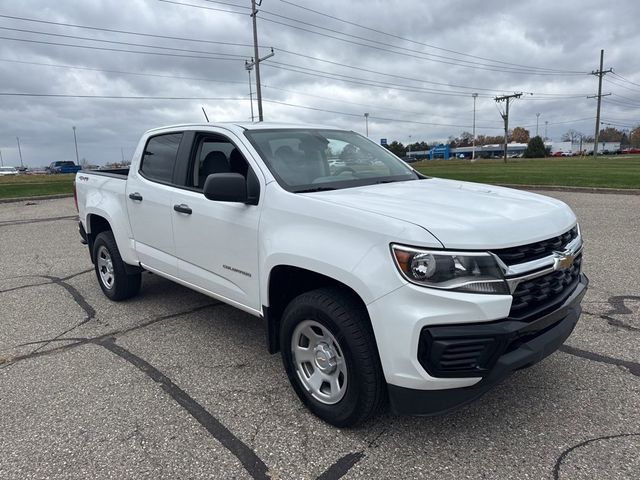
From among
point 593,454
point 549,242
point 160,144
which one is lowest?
point 593,454

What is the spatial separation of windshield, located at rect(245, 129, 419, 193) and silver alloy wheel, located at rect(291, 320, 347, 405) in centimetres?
94

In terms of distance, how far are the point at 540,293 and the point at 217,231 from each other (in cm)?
222

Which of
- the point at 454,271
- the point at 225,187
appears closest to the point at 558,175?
the point at 225,187

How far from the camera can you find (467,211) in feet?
8.85

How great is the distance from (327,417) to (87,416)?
5.10 feet

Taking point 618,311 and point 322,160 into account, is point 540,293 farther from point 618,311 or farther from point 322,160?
point 618,311

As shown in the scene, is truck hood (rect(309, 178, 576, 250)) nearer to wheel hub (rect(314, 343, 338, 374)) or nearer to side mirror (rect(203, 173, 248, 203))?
side mirror (rect(203, 173, 248, 203))

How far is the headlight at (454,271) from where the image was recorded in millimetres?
2352

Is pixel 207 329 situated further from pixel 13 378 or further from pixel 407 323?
pixel 407 323

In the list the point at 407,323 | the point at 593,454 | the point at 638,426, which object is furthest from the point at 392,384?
the point at 638,426

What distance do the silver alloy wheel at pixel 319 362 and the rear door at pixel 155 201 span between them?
1724 millimetres

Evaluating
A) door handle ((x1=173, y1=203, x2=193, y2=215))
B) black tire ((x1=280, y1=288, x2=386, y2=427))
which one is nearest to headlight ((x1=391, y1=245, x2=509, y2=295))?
black tire ((x1=280, y1=288, x2=386, y2=427))

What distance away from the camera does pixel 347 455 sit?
8.78 ft

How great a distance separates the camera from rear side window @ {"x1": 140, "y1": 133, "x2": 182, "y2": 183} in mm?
4398
